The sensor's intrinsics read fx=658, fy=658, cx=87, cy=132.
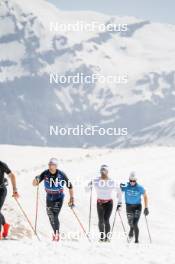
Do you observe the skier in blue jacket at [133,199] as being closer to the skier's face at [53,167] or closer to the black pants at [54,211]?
the black pants at [54,211]

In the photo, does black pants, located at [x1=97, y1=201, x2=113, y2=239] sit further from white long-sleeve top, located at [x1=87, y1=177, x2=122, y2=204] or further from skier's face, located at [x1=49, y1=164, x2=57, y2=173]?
skier's face, located at [x1=49, y1=164, x2=57, y2=173]

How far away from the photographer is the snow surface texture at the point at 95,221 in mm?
13120

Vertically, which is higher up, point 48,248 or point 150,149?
point 150,149

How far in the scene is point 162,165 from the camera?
49688 millimetres

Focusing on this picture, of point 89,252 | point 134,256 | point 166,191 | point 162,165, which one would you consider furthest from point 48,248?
point 162,165

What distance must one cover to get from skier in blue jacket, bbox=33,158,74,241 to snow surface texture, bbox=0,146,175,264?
2.51 ft

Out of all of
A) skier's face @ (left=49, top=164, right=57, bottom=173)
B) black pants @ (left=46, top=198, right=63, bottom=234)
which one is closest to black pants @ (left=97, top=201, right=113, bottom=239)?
black pants @ (left=46, top=198, right=63, bottom=234)

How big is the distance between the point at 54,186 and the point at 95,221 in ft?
45.2

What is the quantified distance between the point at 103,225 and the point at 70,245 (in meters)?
3.19

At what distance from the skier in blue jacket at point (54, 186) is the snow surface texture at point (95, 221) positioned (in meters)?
0.77

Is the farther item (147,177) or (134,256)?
(147,177)

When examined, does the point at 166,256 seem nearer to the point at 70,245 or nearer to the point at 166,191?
the point at 70,245

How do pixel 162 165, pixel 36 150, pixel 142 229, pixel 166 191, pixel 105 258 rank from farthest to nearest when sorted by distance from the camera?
pixel 36 150 < pixel 162 165 < pixel 166 191 < pixel 142 229 < pixel 105 258

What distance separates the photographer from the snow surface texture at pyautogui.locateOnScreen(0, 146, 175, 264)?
517 inches
